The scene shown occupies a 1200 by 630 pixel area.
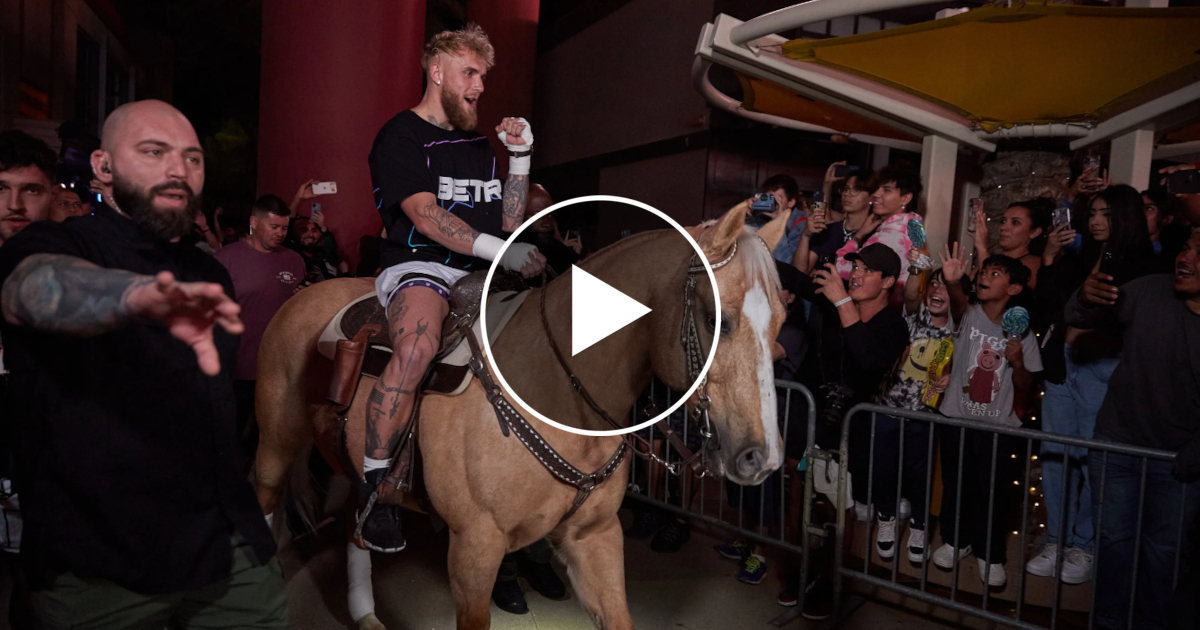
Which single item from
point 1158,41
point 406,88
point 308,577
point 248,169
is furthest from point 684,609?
point 248,169

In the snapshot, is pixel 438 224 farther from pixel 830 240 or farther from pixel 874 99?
pixel 874 99

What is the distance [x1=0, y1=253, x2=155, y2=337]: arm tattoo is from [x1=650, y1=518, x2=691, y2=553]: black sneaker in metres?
4.58

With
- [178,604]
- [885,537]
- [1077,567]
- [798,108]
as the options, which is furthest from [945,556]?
[178,604]

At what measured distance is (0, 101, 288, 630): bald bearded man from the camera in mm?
1942

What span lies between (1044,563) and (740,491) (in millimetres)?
2079

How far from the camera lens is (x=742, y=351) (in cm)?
249

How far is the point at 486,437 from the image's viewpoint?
2.95 meters

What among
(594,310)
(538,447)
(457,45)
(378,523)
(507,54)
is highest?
(507,54)

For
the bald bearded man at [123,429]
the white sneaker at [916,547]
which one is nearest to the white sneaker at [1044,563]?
the white sneaker at [916,547]

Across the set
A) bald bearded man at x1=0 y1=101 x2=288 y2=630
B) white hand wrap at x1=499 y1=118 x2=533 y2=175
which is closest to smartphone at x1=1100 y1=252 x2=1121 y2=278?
white hand wrap at x1=499 y1=118 x2=533 y2=175

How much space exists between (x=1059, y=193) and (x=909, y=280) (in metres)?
2.17

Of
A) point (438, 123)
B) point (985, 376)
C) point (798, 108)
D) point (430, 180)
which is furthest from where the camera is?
point (798, 108)

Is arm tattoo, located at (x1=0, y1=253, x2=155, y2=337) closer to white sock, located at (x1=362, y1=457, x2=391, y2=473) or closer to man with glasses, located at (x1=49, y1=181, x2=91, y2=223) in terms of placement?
white sock, located at (x1=362, y1=457, x2=391, y2=473)

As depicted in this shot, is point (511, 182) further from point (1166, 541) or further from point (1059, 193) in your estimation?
point (1059, 193)
